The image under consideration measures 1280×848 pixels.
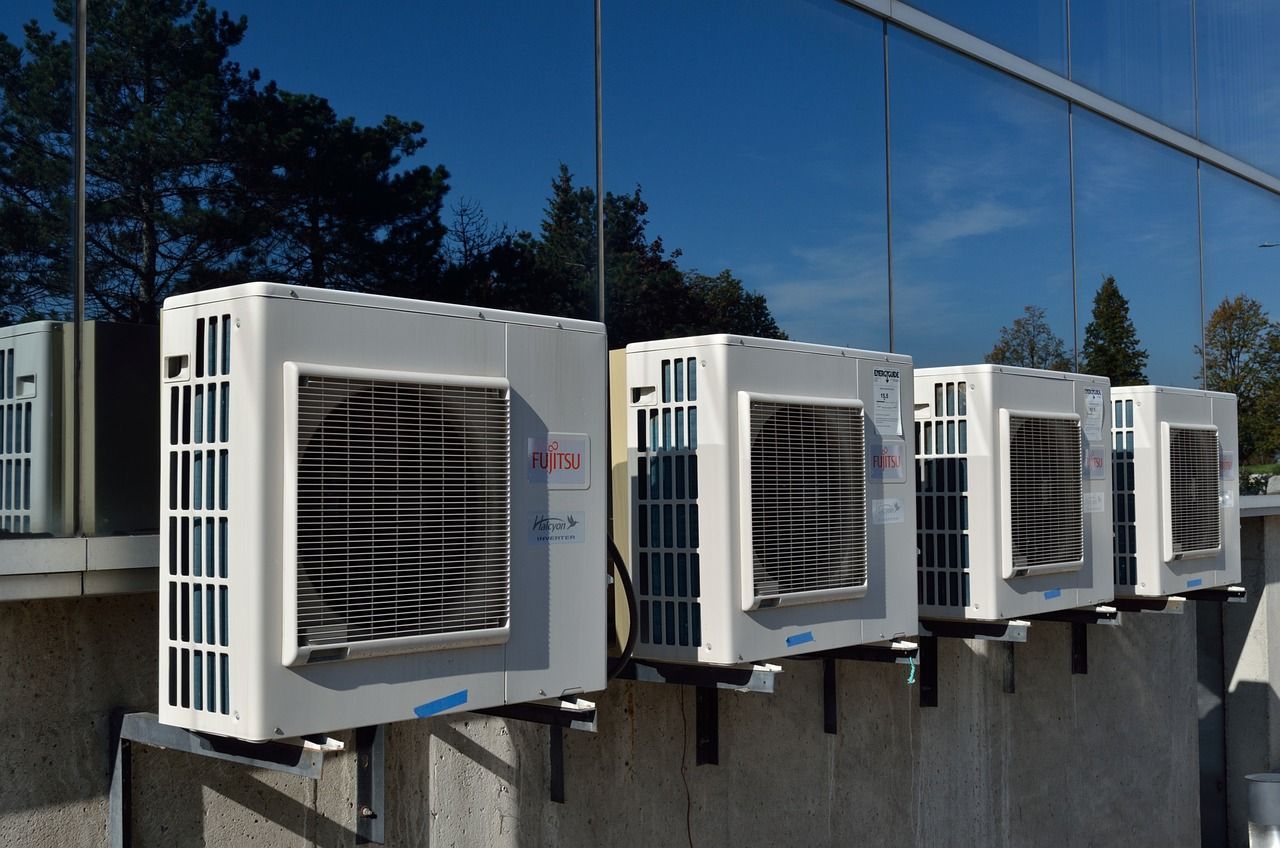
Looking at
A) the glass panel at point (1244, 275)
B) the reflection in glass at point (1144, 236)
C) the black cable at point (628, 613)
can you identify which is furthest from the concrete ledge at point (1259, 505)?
the black cable at point (628, 613)

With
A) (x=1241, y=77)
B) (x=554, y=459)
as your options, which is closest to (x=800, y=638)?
(x=554, y=459)

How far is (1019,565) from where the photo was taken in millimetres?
4320

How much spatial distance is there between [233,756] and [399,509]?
566 millimetres

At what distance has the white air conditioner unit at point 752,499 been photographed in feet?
10.3

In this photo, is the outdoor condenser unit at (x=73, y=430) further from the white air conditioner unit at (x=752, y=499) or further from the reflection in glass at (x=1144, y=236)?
the reflection in glass at (x=1144, y=236)

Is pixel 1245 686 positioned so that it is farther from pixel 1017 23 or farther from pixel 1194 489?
pixel 1017 23

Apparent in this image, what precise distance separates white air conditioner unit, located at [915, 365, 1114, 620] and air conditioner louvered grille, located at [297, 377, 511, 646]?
2147 millimetres

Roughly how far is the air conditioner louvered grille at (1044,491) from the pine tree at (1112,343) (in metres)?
1.72

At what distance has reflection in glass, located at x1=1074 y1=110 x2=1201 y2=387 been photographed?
618cm

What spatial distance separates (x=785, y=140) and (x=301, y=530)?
2822 mm

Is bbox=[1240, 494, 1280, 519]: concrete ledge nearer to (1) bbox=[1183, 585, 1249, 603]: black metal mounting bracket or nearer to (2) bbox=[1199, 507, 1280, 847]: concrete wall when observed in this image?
(2) bbox=[1199, 507, 1280, 847]: concrete wall

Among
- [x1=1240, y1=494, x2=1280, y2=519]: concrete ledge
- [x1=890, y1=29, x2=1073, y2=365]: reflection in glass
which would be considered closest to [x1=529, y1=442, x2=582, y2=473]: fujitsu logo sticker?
[x1=890, y1=29, x2=1073, y2=365]: reflection in glass

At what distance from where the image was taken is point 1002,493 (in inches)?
167

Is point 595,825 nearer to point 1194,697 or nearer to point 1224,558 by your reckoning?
point 1224,558
